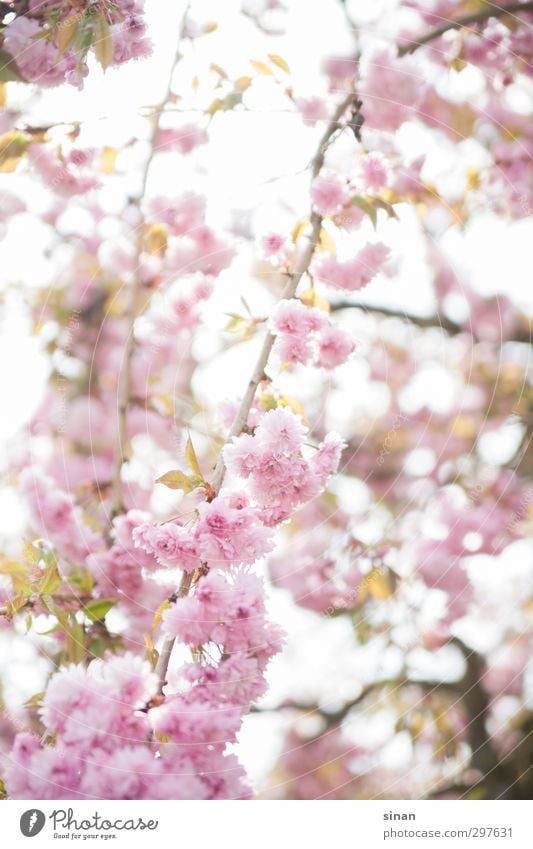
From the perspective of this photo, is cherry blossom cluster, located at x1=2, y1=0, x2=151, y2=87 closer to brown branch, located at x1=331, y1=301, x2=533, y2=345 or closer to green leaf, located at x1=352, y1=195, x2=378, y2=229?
green leaf, located at x1=352, y1=195, x2=378, y2=229

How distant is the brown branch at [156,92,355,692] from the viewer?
0.81 metres

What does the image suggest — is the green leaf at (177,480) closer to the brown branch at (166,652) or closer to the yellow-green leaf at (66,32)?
the brown branch at (166,652)

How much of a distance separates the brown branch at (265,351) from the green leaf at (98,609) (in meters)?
0.25

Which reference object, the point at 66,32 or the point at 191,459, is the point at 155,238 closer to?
the point at 66,32

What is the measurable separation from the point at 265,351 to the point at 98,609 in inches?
17.4

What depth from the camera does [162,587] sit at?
1.20 meters

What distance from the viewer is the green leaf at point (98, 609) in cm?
106

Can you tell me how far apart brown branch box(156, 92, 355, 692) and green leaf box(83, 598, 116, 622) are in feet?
Result: 0.82

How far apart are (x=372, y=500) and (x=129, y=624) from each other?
105 cm

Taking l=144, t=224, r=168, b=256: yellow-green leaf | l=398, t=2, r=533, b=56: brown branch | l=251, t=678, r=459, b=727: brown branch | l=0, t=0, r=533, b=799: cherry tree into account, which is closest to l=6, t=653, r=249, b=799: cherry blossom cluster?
l=0, t=0, r=533, b=799: cherry tree

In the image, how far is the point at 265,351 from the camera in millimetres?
971
